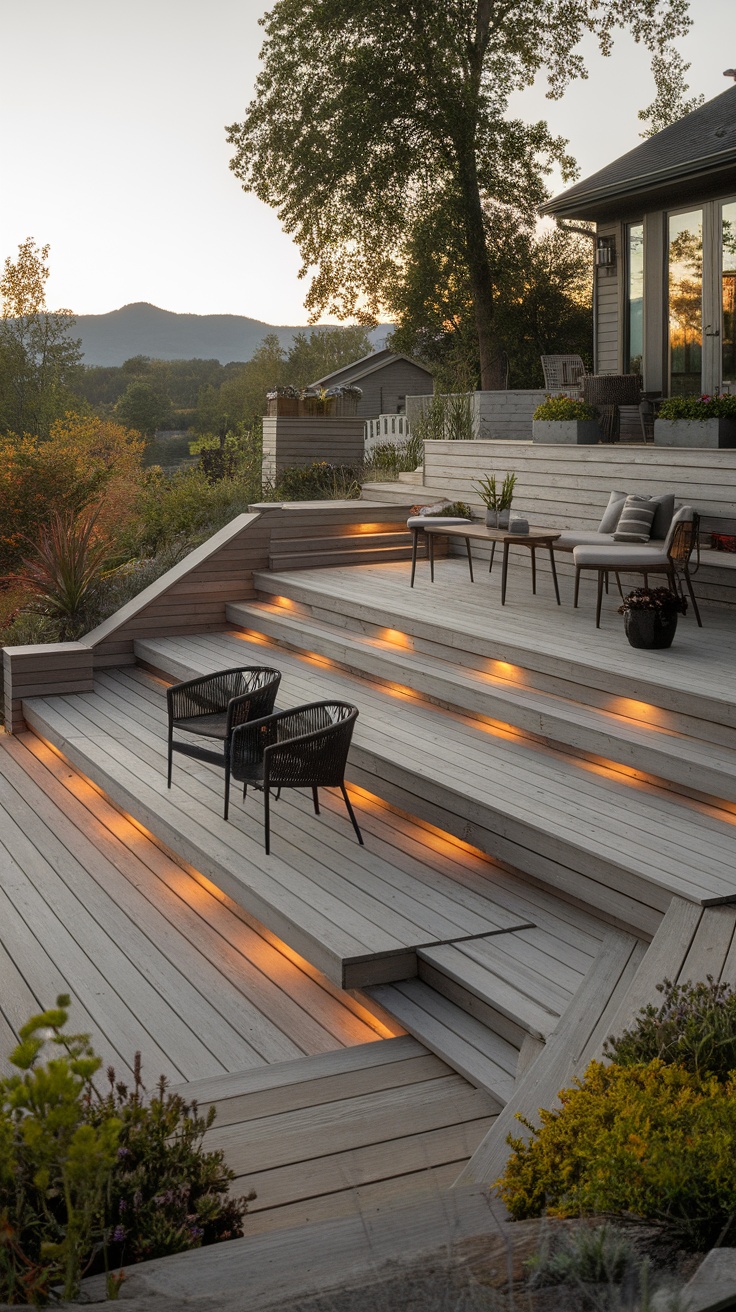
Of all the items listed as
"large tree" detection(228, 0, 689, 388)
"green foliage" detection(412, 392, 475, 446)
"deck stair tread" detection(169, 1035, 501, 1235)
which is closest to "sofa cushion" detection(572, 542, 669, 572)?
"deck stair tread" detection(169, 1035, 501, 1235)

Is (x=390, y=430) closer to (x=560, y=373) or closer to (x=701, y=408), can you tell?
(x=560, y=373)

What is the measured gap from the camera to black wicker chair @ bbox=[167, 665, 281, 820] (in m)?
5.70

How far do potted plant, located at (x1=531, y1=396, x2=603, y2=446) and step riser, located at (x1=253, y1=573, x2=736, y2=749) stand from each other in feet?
8.48

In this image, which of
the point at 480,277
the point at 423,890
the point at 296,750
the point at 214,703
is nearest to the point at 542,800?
the point at 423,890

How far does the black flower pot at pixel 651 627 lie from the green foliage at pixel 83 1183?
431 centimetres

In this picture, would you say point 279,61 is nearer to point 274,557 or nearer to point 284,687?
point 274,557

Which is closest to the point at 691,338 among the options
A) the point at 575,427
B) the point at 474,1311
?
the point at 575,427

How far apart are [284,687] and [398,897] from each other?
120 inches

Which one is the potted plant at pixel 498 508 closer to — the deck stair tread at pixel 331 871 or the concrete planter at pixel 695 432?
the concrete planter at pixel 695 432

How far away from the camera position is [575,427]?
372 inches

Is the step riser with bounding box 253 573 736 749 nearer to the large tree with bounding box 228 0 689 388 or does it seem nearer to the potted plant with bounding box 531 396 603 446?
the potted plant with bounding box 531 396 603 446

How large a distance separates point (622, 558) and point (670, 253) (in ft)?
18.1

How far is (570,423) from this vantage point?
31.1 feet

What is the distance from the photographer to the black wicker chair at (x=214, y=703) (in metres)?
5.70
